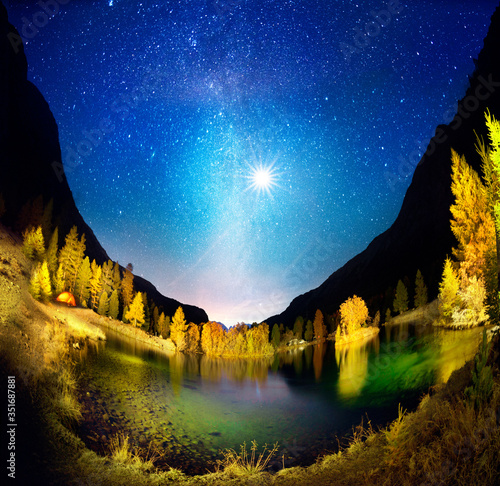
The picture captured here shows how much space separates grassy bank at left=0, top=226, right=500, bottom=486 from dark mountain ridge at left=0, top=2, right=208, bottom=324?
2823 inches

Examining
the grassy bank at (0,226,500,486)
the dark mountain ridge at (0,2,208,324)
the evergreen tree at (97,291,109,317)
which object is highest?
the dark mountain ridge at (0,2,208,324)

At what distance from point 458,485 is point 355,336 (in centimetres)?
8285

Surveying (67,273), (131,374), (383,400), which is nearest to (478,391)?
(383,400)

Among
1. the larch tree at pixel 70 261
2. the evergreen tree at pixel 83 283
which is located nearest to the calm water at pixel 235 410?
the larch tree at pixel 70 261

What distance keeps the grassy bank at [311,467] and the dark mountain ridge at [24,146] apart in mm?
71697

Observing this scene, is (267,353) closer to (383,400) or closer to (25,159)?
(383,400)

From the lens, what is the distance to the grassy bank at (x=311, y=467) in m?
5.17

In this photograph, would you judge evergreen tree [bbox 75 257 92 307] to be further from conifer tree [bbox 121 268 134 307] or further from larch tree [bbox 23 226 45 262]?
larch tree [bbox 23 226 45 262]

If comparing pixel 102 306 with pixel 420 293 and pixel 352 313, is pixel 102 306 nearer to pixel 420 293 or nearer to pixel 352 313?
pixel 352 313

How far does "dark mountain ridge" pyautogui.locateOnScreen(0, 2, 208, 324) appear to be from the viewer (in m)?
87.7

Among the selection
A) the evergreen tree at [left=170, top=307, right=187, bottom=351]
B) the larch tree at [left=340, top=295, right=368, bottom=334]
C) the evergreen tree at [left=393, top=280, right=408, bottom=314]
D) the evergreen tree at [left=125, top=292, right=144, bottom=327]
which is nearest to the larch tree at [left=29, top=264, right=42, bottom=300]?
the evergreen tree at [left=125, top=292, right=144, bottom=327]

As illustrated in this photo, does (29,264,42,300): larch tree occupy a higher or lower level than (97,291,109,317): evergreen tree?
higher

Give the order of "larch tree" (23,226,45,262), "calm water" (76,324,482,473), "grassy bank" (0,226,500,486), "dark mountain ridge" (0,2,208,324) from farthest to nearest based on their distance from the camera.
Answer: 1. "dark mountain ridge" (0,2,208,324)
2. "larch tree" (23,226,45,262)
3. "calm water" (76,324,482,473)
4. "grassy bank" (0,226,500,486)

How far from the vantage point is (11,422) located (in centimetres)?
765
